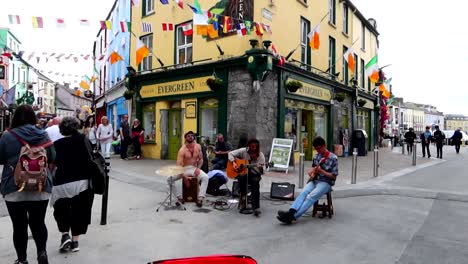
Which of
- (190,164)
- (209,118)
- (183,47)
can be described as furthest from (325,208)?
(183,47)

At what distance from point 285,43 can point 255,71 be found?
7.90 feet

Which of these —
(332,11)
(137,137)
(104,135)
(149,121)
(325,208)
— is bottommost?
(325,208)

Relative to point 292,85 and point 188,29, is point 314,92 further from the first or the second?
point 188,29

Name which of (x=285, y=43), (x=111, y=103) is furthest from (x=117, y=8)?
(x=285, y=43)

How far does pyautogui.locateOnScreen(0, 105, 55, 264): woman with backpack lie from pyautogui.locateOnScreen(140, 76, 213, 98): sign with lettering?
9.46 metres

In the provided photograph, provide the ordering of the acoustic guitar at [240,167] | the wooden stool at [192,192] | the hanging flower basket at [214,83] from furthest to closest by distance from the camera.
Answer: the hanging flower basket at [214,83], the wooden stool at [192,192], the acoustic guitar at [240,167]

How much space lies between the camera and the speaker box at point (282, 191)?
24.3ft

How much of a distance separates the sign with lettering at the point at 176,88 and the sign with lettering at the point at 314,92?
3299mm

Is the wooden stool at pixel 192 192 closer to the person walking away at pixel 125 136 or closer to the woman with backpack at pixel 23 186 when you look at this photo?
the woman with backpack at pixel 23 186

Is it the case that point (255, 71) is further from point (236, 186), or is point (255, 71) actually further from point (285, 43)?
Answer: point (236, 186)

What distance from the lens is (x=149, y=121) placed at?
16.3m

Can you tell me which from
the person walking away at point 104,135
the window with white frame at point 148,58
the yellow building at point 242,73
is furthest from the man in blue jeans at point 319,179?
the window with white frame at point 148,58

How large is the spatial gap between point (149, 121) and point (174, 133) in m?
2.00

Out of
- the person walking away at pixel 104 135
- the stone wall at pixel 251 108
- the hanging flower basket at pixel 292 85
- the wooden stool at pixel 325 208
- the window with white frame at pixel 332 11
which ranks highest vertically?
the window with white frame at pixel 332 11
